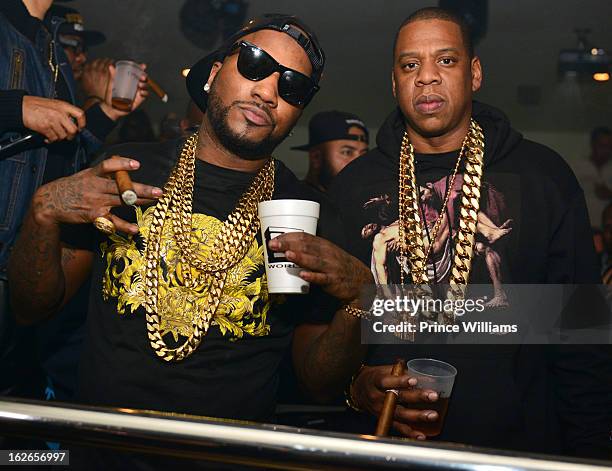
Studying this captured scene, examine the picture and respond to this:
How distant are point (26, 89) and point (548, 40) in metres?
7.66

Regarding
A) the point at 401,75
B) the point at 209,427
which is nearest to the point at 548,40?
the point at 401,75

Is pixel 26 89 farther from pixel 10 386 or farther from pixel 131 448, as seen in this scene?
pixel 131 448

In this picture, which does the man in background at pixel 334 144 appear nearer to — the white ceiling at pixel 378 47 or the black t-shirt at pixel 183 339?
the white ceiling at pixel 378 47

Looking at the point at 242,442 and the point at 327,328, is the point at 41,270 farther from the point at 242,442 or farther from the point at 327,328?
the point at 242,442

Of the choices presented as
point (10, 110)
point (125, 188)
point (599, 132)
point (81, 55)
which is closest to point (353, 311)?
point (125, 188)

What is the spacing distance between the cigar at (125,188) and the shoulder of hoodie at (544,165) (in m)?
1.37

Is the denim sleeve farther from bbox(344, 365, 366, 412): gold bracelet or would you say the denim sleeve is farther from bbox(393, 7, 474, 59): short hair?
bbox(344, 365, 366, 412): gold bracelet

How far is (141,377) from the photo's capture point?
1780mm

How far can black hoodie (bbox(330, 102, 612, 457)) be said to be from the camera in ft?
6.61

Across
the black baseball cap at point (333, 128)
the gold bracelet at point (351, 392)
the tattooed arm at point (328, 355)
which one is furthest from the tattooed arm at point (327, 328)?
the black baseball cap at point (333, 128)

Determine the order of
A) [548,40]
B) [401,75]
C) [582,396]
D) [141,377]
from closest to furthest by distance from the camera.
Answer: [141,377] → [582,396] → [401,75] → [548,40]

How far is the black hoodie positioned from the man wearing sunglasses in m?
0.29

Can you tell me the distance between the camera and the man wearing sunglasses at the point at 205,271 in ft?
5.82

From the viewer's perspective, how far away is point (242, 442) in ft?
→ 2.85
